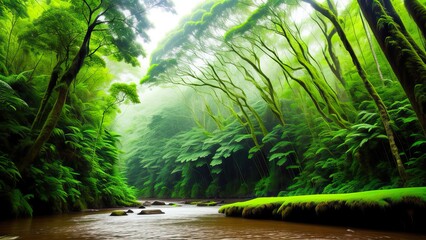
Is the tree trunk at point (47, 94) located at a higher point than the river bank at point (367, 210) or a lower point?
higher

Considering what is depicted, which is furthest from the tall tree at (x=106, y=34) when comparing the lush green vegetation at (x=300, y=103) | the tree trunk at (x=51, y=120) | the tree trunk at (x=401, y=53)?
the tree trunk at (x=401, y=53)

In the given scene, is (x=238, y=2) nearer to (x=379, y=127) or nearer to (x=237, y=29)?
(x=237, y=29)

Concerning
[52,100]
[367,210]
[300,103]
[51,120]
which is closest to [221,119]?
[300,103]

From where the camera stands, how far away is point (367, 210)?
4691 millimetres

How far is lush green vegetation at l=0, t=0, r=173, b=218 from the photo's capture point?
8227mm

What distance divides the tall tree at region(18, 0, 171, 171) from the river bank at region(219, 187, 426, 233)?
6958 millimetres

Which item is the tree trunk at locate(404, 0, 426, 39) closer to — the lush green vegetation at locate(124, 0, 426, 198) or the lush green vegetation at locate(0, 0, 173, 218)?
the lush green vegetation at locate(124, 0, 426, 198)

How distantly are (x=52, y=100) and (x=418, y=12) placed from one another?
37.8 feet

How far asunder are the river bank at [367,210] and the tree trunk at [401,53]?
108cm

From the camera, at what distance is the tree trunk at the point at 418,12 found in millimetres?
4418

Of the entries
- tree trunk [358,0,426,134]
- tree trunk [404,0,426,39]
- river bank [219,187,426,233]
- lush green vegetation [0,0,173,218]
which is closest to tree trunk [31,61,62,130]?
lush green vegetation [0,0,173,218]

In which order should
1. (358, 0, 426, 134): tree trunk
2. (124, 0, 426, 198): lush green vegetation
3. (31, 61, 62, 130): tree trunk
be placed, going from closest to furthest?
(358, 0, 426, 134): tree trunk < (124, 0, 426, 198): lush green vegetation < (31, 61, 62, 130): tree trunk

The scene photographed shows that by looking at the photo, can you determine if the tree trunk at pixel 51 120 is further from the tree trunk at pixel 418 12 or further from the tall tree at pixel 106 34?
the tree trunk at pixel 418 12

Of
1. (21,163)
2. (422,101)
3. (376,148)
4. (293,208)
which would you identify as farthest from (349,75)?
(21,163)
